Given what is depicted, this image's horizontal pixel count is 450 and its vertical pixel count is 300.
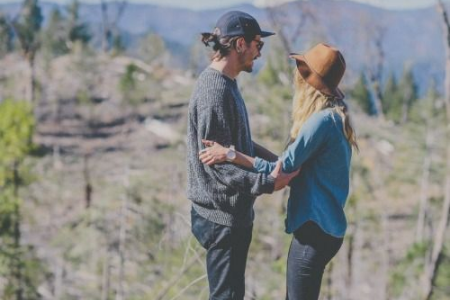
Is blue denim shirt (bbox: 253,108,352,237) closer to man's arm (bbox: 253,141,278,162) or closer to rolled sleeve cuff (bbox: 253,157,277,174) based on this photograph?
rolled sleeve cuff (bbox: 253,157,277,174)

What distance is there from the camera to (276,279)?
15148mm

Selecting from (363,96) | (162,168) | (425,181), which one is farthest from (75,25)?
(425,181)

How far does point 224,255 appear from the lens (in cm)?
316

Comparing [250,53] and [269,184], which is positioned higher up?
[250,53]

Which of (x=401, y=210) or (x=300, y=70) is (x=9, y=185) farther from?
(x=401, y=210)

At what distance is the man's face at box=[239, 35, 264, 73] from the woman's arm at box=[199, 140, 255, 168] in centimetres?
34

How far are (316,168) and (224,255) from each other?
51cm

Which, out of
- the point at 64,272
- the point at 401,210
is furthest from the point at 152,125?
the point at 64,272

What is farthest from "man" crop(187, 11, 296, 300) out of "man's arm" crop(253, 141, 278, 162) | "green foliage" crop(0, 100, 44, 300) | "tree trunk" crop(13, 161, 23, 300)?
"tree trunk" crop(13, 161, 23, 300)

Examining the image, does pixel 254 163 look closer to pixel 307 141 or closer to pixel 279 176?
pixel 279 176

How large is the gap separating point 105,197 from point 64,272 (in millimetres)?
8353

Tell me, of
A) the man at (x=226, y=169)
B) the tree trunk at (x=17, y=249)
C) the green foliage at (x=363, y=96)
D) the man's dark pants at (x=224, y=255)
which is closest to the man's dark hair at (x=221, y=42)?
the man at (x=226, y=169)

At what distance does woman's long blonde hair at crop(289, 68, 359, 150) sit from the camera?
305cm

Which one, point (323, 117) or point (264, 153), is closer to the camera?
point (323, 117)
